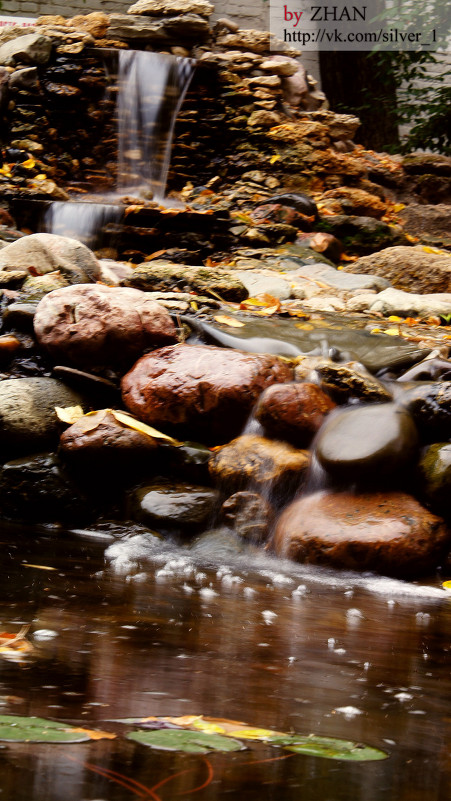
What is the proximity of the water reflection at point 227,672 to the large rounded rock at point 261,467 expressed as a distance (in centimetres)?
53

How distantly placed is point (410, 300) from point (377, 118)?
26.0 feet

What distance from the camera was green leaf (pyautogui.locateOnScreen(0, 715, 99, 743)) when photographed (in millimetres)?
1158

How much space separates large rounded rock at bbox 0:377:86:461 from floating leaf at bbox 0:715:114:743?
2.56 m

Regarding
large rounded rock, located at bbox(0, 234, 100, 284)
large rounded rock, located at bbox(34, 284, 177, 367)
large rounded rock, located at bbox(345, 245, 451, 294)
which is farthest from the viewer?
large rounded rock, located at bbox(345, 245, 451, 294)

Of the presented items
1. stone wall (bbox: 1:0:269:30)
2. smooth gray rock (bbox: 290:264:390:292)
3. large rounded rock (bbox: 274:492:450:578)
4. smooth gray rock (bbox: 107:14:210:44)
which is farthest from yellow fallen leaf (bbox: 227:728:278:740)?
stone wall (bbox: 1:0:269:30)

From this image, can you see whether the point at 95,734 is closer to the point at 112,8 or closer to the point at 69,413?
the point at 69,413

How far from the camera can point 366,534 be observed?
9.55 ft

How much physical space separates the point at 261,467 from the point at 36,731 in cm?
230

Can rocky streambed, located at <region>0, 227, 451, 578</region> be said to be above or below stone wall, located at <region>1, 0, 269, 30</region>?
below

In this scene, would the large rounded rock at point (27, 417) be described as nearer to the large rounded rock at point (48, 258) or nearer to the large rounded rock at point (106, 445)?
the large rounded rock at point (106, 445)

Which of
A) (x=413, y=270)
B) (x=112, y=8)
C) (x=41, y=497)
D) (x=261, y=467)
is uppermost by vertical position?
(x=112, y=8)

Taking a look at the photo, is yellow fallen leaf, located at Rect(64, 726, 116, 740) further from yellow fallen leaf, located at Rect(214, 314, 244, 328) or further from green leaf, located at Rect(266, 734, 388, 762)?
yellow fallen leaf, located at Rect(214, 314, 244, 328)

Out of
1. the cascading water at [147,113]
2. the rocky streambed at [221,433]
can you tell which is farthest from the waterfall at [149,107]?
the rocky streambed at [221,433]

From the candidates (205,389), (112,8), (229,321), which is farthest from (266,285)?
(112,8)
